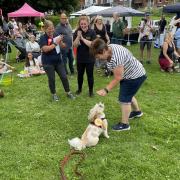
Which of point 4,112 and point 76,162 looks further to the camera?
point 4,112

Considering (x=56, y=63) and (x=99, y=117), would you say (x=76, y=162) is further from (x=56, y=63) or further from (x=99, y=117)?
(x=56, y=63)

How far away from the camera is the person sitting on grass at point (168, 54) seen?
9.43 meters

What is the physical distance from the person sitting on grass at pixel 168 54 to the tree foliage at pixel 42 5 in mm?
25536

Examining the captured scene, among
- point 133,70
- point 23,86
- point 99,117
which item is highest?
point 133,70

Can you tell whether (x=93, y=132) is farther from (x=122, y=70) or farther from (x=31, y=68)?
(x=31, y=68)

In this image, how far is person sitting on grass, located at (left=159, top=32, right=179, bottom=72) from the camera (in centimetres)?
943

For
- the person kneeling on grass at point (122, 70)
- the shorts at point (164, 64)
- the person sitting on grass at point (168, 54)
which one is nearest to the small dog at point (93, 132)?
the person kneeling on grass at point (122, 70)

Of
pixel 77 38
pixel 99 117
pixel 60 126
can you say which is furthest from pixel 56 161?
pixel 77 38

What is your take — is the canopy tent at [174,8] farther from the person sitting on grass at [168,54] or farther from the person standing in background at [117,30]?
the person sitting on grass at [168,54]

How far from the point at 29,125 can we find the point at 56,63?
1462 millimetres

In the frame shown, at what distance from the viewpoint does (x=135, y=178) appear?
3.84 meters

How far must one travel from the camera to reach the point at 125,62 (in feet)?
15.4

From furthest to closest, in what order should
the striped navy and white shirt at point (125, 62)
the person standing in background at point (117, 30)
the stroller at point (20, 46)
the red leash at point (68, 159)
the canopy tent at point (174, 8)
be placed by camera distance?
the canopy tent at point (174, 8)
the person standing in background at point (117, 30)
the stroller at point (20, 46)
the striped navy and white shirt at point (125, 62)
the red leash at point (68, 159)

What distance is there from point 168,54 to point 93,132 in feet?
19.4
